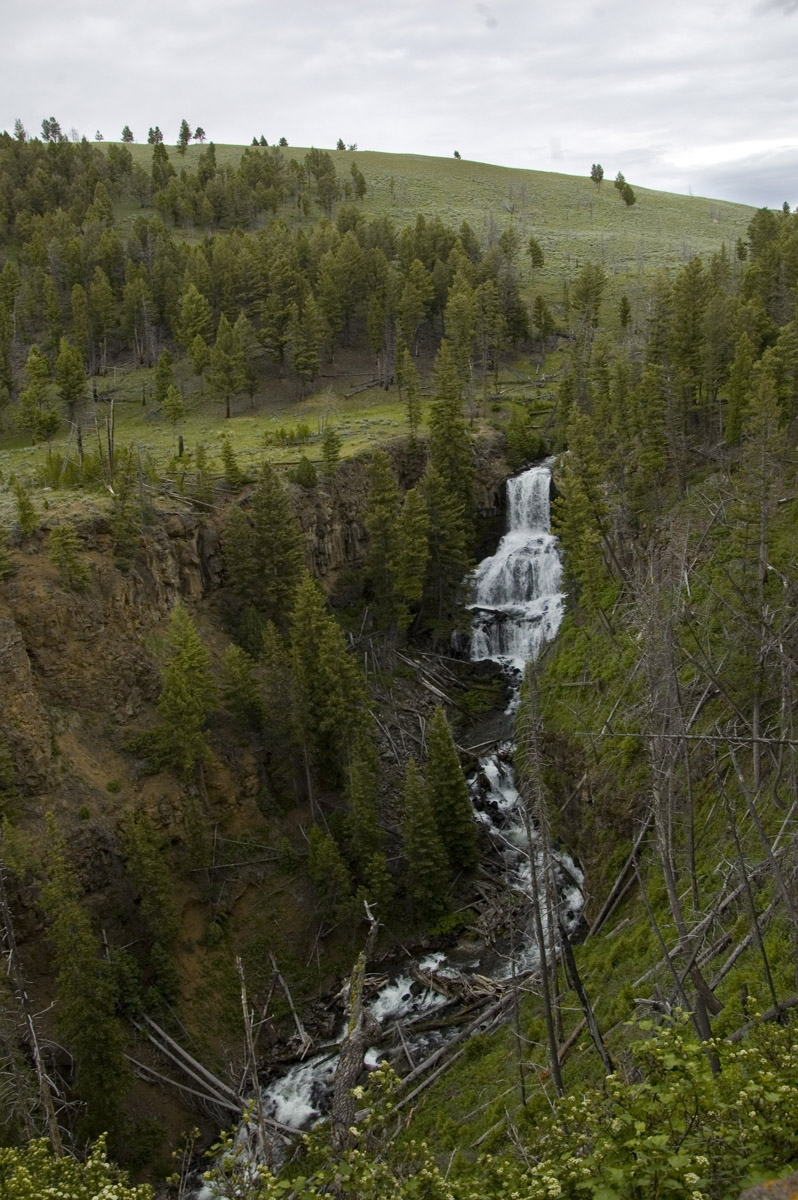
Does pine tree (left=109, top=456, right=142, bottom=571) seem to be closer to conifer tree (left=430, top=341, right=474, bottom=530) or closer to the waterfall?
the waterfall

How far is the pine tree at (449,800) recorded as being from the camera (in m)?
38.0

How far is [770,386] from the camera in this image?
3938cm

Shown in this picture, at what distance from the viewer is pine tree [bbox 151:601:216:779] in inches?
1491

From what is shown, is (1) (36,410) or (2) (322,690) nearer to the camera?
(2) (322,690)

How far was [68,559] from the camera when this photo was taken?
40.3 meters

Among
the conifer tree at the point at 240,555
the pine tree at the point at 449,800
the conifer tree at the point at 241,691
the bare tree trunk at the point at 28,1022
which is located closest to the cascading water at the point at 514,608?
the pine tree at the point at 449,800

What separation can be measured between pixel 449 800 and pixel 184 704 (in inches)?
510

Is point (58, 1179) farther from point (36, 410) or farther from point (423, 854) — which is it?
point (36, 410)

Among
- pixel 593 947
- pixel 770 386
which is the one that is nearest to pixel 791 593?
pixel 593 947

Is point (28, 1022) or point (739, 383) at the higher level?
point (739, 383)

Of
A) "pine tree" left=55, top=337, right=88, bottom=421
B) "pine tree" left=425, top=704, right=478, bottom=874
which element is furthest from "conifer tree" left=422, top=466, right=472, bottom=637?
"pine tree" left=55, top=337, right=88, bottom=421

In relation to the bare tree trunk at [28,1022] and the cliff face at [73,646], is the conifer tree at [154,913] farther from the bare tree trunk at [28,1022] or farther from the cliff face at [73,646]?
the cliff face at [73,646]

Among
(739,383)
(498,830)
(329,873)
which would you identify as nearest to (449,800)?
(498,830)

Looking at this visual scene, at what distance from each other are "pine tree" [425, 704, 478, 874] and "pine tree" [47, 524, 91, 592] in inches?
743
